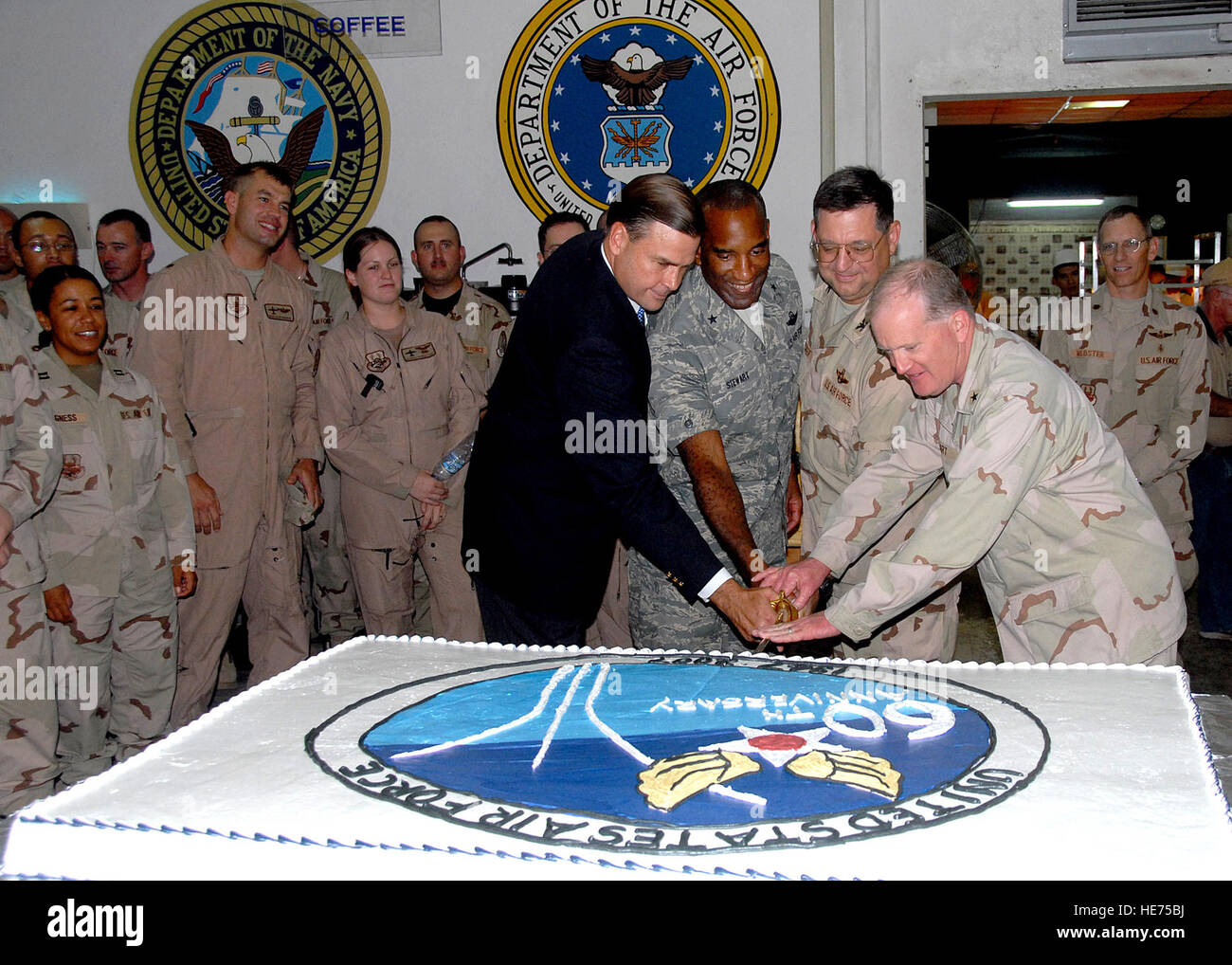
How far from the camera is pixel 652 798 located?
161cm

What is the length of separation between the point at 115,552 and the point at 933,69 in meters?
3.98

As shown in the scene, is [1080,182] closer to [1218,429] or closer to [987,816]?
[1218,429]

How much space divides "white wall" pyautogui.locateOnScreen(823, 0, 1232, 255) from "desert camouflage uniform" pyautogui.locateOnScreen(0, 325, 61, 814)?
11.7 feet

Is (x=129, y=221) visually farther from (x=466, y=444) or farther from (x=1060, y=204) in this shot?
(x=1060, y=204)

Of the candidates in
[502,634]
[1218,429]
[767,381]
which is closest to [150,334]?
[502,634]

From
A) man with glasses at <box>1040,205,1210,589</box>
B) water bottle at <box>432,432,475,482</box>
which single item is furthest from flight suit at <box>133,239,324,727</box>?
man with glasses at <box>1040,205,1210,589</box>

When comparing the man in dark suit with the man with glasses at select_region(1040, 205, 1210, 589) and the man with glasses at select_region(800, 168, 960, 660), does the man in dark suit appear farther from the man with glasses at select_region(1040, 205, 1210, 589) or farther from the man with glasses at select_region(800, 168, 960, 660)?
the man with glasses at select_region(1040, 205, 1210, 589)

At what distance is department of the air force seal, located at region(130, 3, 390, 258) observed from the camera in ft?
17.7

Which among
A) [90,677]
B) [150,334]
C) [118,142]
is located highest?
[118,142]

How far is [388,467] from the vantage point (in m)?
4.07

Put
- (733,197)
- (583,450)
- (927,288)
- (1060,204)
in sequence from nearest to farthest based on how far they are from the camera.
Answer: (927,288)
(583,450)
(733,197)
(1060,204)

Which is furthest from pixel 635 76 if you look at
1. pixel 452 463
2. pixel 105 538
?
pixel 105 538

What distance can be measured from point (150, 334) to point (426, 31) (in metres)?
2.37

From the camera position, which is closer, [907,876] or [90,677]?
[907,876]
